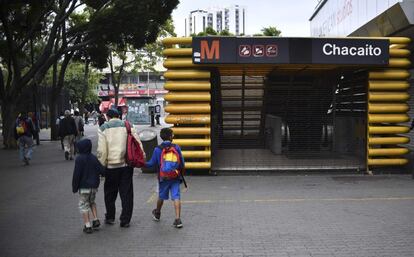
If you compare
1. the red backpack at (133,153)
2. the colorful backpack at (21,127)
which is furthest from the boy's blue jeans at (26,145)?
the red backpack at (133,153)

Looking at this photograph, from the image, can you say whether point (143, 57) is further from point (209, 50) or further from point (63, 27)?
point (209, 50)

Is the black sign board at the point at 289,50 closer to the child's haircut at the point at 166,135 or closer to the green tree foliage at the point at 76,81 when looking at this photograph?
the child's haircut at the point at 166,135

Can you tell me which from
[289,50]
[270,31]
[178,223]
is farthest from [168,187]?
[270,31]

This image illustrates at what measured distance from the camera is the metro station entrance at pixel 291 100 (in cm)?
1086

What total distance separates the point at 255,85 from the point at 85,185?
8.65 metres

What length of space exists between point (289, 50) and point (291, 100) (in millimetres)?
1972

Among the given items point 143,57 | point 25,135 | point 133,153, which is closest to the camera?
point 133,153

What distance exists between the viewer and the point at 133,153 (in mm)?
6777

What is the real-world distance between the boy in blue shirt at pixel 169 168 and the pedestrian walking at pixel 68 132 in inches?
358

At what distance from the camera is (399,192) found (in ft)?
30.5

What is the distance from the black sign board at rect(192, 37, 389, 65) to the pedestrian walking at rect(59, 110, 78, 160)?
245 inches

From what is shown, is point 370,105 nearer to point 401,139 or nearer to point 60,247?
point 401,139

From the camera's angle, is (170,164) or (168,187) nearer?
(170,164)

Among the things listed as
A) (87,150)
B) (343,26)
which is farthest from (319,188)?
(343,26)
